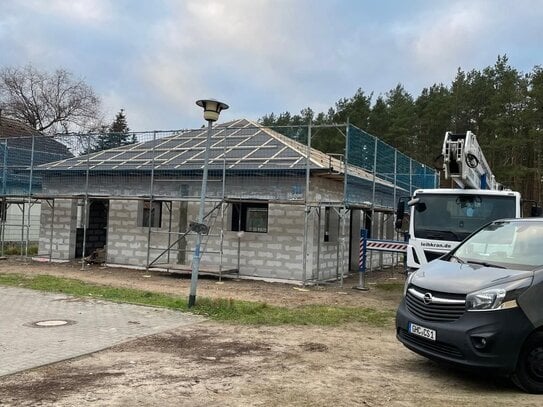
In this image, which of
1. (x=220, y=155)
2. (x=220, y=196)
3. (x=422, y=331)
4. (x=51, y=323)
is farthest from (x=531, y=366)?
(x=220, y=155)

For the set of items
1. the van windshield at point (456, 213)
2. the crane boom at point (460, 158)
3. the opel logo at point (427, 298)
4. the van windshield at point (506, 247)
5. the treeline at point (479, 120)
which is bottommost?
the opel logo at point (427, 298)

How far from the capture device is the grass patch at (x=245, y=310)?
9812mm

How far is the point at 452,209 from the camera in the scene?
36.1ft

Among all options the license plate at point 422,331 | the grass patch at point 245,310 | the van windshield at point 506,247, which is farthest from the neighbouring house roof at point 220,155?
the license plate at point 422,331

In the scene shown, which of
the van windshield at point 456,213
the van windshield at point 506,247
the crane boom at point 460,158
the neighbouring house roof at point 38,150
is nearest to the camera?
the van windshield at point 506,247

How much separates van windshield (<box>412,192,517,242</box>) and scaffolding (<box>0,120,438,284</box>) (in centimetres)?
369

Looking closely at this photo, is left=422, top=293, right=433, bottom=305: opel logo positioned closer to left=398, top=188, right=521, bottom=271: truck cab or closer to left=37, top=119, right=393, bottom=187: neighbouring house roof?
left=398, top=188, right=521, bottom=271: truck cab

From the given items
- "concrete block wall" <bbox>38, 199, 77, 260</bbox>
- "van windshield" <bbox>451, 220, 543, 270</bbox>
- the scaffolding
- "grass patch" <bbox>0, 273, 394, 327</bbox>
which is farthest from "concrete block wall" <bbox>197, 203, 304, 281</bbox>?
"van windshield" <bbox>451, 220, 543, 270</bbox>

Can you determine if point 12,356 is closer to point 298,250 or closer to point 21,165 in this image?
point 298,250

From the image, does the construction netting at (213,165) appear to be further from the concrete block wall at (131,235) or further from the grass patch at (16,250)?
the grass patch at (16,250)

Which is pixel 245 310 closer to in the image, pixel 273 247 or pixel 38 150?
pixel 273 247

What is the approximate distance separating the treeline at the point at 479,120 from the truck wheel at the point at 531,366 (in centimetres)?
3076

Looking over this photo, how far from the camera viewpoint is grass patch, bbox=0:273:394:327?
386 inches

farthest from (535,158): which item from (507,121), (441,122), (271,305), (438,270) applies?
(438,270)
